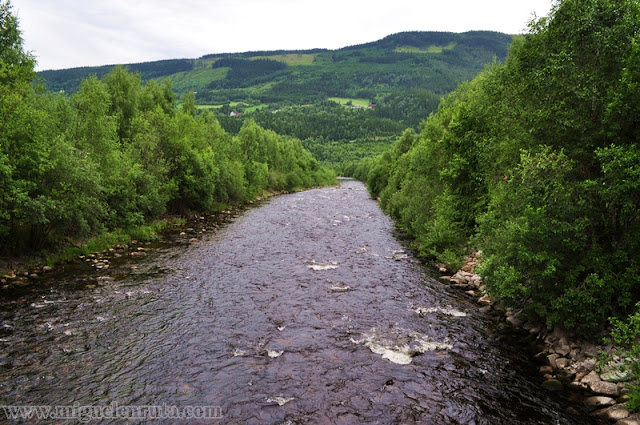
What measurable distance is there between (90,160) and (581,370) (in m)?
33.5

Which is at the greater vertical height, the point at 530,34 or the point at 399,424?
the point at 530,34

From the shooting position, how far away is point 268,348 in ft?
55.5

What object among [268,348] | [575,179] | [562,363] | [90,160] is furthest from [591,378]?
[90,160]

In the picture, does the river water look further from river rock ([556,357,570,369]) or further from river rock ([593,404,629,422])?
river rock ([556,357,570,369])

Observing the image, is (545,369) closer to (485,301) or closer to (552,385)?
(552,385)

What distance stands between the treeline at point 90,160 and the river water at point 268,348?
4.45m

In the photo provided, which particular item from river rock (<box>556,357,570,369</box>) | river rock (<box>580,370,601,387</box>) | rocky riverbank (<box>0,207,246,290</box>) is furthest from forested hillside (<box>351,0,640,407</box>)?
rocky riverbank (<box>0,207,246,290</box>)

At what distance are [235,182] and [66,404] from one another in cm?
5567

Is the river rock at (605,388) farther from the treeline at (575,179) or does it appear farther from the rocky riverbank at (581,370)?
the treeline at (575,179)

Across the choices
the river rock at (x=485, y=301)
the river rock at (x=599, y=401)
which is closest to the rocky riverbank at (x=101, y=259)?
the river rock at (x=485, y=301)

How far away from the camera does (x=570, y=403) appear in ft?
43.9

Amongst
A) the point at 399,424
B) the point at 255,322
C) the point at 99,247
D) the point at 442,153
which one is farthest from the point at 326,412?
the point at 442,153

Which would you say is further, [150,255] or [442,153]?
[442,153]

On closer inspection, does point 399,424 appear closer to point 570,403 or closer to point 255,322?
point 570,403
